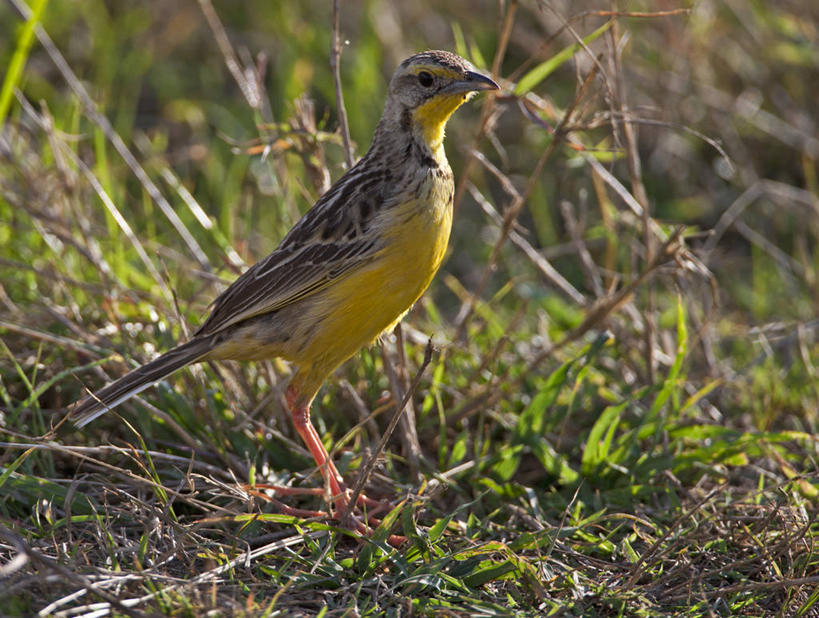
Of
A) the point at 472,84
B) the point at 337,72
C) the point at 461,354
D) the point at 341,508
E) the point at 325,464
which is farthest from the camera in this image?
the point at 461,354

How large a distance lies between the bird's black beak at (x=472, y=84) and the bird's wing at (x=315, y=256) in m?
0.55

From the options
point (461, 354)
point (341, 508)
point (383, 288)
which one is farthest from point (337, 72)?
point (341, 508)

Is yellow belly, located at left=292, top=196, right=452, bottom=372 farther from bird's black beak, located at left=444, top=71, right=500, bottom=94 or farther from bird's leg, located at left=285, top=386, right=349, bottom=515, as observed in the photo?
bird's black beak, located at left=444, top=71, right=500, bottom=94

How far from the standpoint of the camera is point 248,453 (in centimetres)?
477

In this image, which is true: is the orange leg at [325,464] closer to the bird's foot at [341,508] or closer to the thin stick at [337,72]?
the bird's foot at [341,508]

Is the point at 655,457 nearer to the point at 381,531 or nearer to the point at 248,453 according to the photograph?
the point at 381,531

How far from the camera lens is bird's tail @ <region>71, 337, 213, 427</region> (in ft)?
14.6

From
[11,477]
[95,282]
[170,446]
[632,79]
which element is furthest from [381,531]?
[632,79]

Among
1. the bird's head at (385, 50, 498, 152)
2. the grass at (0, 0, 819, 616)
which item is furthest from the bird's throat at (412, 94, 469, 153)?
the grass at (0, 0, 819, 616)

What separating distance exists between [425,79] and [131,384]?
1.98 metres

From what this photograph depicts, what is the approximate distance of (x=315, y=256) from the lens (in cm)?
475

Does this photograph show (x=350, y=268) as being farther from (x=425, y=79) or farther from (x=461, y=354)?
(x=461, y=354)

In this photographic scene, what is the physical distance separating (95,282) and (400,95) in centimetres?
226

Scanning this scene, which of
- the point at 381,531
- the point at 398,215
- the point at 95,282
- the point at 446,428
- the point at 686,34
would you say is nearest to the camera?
the point at 381,531
